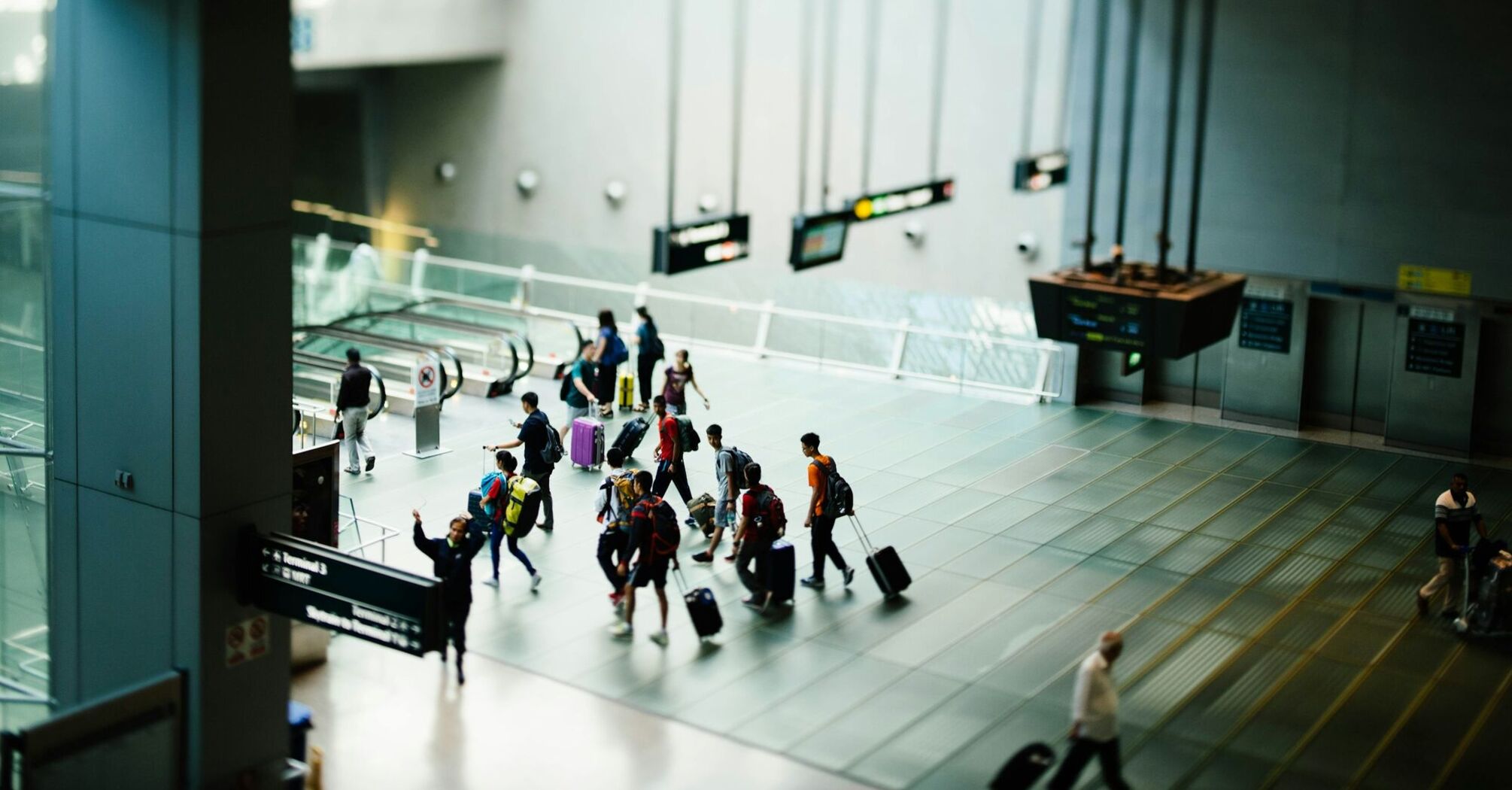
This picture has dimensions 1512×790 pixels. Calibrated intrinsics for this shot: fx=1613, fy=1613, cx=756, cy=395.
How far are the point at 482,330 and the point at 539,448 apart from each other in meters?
6.77

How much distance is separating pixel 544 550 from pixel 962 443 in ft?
19.2

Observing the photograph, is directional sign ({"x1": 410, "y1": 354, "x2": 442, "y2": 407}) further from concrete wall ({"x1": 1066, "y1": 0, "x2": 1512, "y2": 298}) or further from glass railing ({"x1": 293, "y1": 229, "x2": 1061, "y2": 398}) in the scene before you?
concrete wall ({"x1": 1066, "y1": 0, "x2": 1512, "y2": 298})

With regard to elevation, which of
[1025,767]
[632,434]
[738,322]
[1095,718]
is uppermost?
[738,322]

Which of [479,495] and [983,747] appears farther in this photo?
[479,495]

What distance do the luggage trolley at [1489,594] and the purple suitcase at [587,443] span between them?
27.2 ft

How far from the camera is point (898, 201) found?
1683 centimetres

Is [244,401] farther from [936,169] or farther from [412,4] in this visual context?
[412,4]

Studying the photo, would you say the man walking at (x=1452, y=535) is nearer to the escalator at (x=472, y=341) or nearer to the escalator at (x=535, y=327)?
the escalator at (x=535, y=327)

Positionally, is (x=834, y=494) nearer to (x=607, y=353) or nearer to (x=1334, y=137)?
(x=607, y=353)

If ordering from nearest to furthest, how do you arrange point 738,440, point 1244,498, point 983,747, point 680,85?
1. point 983,747
2. point 1244,498
3. point 738,440
4. point 680,85

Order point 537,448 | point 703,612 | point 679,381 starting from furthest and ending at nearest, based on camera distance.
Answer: point 679,381 < point 537,448 < point 703,612

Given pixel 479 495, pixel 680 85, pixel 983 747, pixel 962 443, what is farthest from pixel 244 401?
pixel 680 85

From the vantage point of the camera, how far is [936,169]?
2372 cm

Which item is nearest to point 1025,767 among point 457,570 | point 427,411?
point 457,570
